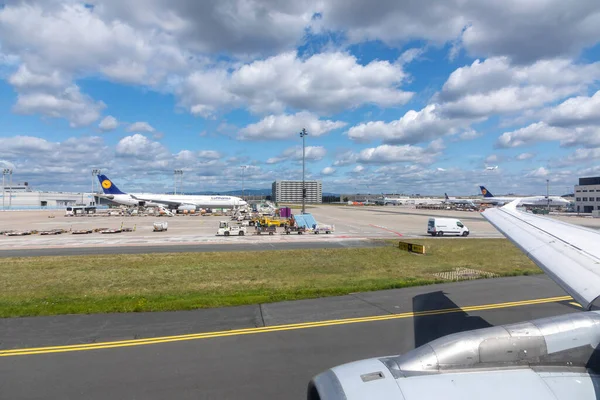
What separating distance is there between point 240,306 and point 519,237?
934 centimetres

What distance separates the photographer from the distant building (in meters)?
111

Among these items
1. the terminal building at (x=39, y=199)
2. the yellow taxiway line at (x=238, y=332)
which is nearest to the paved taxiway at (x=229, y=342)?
the yellow taxiway line at (x=238, y=332)

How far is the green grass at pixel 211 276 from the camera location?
46.8 feet

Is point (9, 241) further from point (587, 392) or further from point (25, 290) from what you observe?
point (587, 392)

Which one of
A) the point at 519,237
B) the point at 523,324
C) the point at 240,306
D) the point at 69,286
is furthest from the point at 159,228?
the point at 523,324

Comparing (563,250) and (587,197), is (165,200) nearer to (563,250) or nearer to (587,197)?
(563,250)

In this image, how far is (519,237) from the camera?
30.2 feet

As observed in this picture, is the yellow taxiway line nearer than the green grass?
Yes

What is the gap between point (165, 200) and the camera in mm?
99750

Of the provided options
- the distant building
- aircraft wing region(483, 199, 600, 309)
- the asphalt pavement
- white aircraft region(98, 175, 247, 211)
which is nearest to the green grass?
the asphalt pavement

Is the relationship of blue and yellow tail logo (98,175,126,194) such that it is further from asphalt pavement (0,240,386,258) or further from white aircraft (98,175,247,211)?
asphalt pavement (0,240,386,258)

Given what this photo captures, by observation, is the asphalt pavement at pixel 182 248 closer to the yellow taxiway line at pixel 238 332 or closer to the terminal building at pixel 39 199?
the yellow taxiway line at pixel 238 332

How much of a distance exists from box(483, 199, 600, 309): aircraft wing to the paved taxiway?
131 inches

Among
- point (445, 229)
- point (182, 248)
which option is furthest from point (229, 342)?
point (445, 229)
